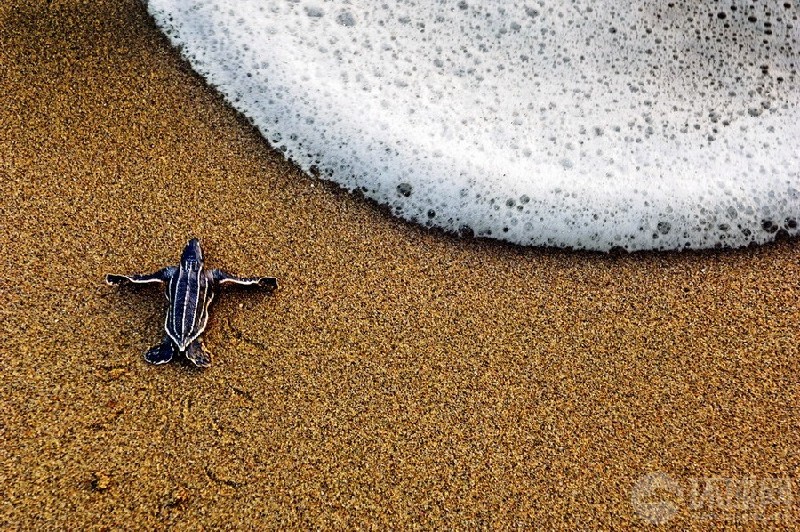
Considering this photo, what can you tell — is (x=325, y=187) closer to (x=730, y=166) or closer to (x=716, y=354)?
(x=716, y=354)

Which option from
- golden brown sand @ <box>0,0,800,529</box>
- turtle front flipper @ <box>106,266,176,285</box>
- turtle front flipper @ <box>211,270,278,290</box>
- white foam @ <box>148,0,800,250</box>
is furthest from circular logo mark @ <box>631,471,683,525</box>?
turtle front flipper @ <box>106,266,176,285</box>

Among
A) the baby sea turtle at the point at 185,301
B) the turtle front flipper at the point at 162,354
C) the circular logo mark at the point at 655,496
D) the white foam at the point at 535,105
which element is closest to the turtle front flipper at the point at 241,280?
the baby sea turtle at the point at 185,301

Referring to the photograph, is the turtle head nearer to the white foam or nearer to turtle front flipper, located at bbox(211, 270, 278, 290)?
turtle front flipper, located at bbox(211, 270, 278, 290)

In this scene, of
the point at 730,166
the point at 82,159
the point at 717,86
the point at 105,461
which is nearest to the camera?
the point at 105,461

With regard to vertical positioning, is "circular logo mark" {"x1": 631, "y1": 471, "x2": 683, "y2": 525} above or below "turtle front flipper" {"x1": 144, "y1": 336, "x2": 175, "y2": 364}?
below

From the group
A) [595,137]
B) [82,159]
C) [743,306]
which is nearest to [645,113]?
[595,137]
